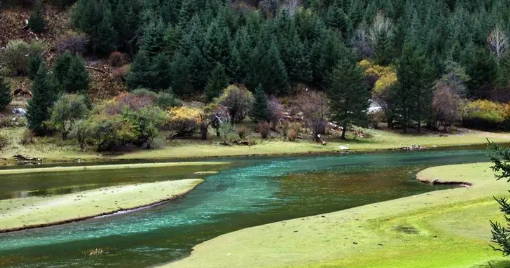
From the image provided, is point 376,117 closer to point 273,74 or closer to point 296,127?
point 273,74

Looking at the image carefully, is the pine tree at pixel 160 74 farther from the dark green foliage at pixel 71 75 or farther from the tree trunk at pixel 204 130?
the tree trunk at pixel 204 130

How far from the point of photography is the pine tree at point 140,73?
111m

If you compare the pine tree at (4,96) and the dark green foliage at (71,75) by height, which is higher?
the dark green foliage at (71,75)

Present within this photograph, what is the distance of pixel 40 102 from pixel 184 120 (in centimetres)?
2204

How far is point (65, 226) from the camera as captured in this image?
107ft

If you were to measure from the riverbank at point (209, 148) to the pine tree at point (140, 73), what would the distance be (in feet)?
89.7

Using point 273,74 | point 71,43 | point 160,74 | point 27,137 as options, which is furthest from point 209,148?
point 71,43

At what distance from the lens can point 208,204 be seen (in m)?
39.3

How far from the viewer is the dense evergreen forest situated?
103625 millimetres

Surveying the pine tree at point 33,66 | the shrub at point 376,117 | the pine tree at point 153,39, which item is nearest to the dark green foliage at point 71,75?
the pine tree at point 33,66

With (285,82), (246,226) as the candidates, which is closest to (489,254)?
(246,226)

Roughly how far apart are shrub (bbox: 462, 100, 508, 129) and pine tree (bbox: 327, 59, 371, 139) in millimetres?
25270

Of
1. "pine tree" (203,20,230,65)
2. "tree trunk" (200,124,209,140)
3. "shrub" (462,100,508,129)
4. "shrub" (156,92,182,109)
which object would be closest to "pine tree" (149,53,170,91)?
"pine tree" (203,20,230,65)

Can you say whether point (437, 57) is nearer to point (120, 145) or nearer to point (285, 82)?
point (285, 82)
